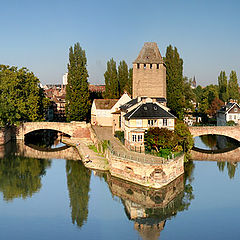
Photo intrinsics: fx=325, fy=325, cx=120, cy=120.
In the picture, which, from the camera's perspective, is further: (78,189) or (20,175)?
(20,175)

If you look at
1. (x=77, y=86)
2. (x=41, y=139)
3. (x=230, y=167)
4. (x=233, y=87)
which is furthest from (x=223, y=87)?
(x=41, y=139)

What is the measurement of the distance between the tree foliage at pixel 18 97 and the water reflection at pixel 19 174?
731cm

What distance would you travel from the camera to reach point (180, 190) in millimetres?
30594

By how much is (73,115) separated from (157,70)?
18.1 m

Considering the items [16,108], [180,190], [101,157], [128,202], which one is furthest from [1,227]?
[16,108]

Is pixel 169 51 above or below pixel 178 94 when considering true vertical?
above

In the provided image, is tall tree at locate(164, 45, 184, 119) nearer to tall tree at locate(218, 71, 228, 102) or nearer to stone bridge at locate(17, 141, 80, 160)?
stone bridge at locate(17, 141, 80, 160)

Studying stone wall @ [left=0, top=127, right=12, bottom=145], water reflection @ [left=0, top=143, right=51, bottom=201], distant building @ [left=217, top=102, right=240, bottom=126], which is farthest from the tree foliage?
distant building @ [left=217, top=102, right=240, bottom=126]

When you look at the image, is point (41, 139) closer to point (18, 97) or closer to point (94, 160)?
point (18, 97)

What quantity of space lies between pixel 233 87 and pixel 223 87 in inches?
125

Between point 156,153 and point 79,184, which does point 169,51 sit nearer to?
point 156,153

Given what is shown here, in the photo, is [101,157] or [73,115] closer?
[101,157]

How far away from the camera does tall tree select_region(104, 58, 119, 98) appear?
7269cm

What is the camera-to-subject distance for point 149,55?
5362 cm
